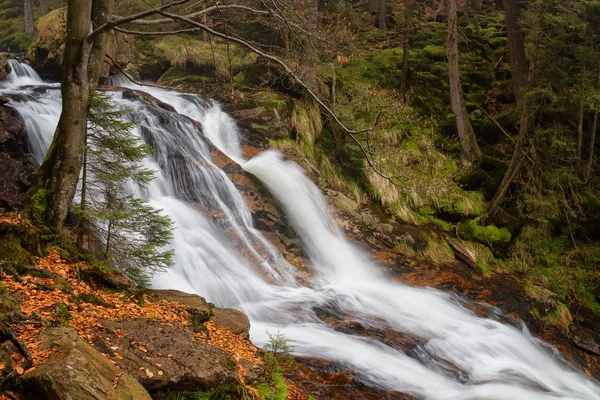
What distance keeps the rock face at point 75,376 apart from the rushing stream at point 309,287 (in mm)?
3228

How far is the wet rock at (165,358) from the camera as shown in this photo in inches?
152

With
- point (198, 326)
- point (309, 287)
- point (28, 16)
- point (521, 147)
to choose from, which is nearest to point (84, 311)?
point (198, 326)

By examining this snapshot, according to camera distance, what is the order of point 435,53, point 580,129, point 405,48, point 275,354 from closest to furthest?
1. point 275,354
2. point 580,129
3. point 405,48
4. point 435,53

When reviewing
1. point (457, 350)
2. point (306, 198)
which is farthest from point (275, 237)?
point (457, 350)

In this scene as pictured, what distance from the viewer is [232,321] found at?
19.5 ft

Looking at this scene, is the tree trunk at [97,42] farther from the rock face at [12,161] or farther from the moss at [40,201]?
the rock face at [12,161]

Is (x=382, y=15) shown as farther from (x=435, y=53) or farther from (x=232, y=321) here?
(x=232, y=321)

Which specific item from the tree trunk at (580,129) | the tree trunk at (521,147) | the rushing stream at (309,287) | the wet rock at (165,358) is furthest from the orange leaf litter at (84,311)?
the tree trunk at (580,129)

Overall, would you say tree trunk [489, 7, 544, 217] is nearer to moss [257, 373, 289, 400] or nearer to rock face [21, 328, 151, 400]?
moss [257, 373, 289, 400]

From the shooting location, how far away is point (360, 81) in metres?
17.2

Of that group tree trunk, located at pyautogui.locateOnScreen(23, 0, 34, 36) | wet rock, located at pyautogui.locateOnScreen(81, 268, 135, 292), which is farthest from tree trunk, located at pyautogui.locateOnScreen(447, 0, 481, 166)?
tree trunk, located at pyautogui.locateOnScreen(23, 0, 34, 36)

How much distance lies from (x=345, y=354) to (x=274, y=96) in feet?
32.3

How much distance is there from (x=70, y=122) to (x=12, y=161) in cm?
267

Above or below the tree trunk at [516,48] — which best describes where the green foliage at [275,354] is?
below
